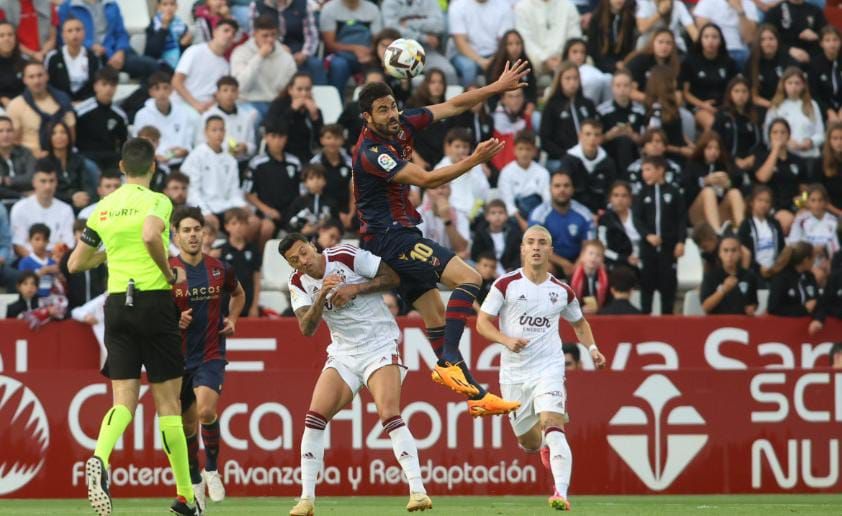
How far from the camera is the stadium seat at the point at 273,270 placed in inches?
711

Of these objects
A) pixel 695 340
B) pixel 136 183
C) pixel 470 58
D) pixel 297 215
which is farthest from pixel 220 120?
pixel 136 183

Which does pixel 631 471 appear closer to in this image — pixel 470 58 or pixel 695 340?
pixel 695 340

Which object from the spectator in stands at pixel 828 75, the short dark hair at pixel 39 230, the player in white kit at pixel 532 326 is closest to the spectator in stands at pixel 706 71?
the spectator in stands at pixel 828 75

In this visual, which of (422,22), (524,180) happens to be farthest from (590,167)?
(422,22)

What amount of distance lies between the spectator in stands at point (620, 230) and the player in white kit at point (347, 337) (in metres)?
6.02

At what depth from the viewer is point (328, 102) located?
1977 centimetres

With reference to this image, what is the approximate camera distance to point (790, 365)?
57.5 feet

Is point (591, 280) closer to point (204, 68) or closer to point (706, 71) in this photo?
point (706, 71)

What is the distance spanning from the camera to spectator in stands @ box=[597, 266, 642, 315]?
17297mm

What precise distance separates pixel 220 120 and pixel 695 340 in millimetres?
5636

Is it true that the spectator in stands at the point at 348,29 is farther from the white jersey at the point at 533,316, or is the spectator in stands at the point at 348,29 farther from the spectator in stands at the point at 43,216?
the white jersey at the point at 533,316

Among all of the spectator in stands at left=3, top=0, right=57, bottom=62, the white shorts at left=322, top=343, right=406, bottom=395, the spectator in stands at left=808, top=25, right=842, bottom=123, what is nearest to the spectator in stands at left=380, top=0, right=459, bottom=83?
the spectator in stands at left=3, top=0, right=57, bottom=62

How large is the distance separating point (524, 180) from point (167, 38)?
477 cm

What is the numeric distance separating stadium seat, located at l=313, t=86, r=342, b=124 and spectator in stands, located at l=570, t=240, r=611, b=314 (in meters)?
3.86
